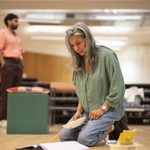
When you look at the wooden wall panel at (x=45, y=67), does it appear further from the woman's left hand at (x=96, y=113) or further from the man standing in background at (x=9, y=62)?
the woman's left hand at (x=96, y=113)

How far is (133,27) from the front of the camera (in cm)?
628

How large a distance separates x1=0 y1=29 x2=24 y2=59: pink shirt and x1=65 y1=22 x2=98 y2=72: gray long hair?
168cm

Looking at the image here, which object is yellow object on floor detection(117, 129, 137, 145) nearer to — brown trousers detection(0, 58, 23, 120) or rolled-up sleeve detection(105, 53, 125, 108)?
rolled-up sleeve detection(105, 53, 125, 108)

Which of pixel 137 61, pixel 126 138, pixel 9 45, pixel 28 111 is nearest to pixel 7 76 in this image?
pixel 9 45

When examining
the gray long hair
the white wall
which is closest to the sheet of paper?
the gray long hair

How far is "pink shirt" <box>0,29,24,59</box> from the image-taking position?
158 inches

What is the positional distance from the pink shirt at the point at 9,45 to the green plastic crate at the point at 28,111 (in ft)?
2.10

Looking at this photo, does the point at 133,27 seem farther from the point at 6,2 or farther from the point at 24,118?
the point at 24,118

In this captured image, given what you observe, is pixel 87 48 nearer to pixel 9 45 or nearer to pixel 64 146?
pixel 64 146

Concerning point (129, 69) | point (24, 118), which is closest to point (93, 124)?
point (24, 118)

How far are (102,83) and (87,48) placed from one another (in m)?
0.28

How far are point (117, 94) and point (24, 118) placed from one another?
1529 millimetres

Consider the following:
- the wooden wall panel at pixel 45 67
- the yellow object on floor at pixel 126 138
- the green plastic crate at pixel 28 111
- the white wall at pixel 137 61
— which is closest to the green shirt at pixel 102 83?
the yellow object on floor at pixel 126 138

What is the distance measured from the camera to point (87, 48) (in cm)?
238
